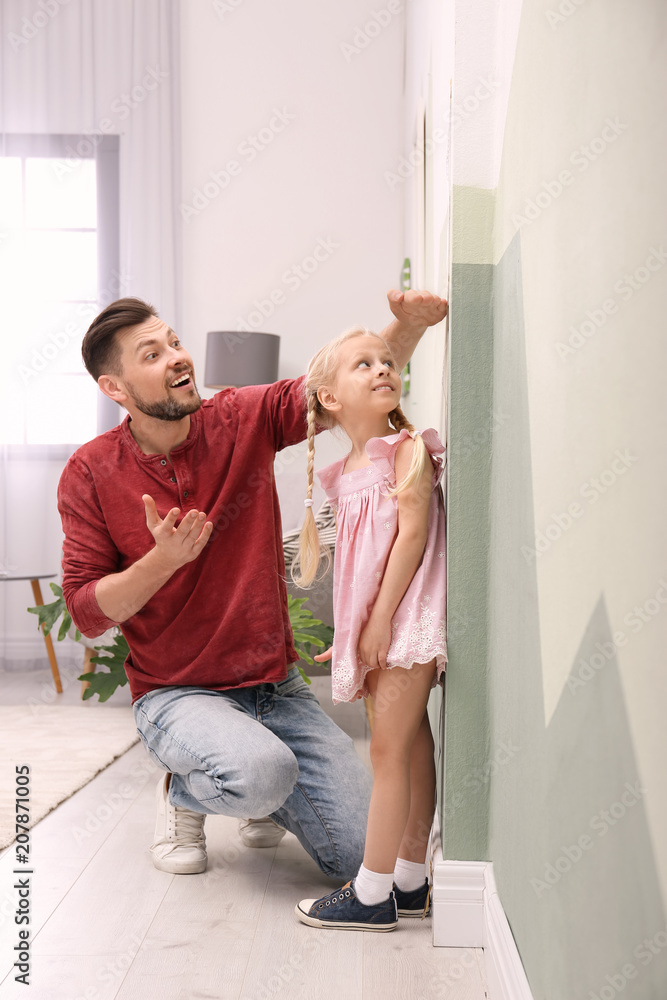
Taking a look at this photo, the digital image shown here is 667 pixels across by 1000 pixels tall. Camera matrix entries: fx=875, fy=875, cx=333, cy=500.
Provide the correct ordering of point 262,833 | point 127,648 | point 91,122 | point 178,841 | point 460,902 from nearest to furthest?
point 460,902 < point 178,841 < point 262,833 < point 127,648 < point 91,122

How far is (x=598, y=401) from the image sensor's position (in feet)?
2.43

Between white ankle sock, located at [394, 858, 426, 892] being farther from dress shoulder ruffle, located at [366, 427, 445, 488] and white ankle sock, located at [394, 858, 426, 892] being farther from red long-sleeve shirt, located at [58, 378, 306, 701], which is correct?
dress shoulder ruffle, located at [366, 427, 445, 488]

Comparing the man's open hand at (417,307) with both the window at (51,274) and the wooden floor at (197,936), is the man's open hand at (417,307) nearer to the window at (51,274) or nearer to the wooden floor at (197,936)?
the wooden floor at (197,936)

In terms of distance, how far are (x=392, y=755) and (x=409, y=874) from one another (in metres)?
0.24

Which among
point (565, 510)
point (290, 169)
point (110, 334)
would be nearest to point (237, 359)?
point (290, 169)

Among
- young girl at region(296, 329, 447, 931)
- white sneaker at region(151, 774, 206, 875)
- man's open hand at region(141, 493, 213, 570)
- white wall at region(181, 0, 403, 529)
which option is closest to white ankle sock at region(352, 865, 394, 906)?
young girl at region(296, 329, 447, 931)

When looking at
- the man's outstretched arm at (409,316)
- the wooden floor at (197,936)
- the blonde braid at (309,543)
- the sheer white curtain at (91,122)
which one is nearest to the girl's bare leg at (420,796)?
the wooden floor at (197,936)

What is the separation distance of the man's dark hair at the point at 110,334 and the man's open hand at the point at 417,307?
0.58 metres

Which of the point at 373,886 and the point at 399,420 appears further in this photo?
the point at 399,420

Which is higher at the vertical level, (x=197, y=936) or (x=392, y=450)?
(x=392, y=450)

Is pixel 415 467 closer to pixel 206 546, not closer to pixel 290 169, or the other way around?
pixel 206 546

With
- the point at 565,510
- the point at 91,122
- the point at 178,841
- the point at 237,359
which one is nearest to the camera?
the point at 565,510

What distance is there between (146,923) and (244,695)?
1.43 feet

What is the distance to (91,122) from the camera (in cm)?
402
